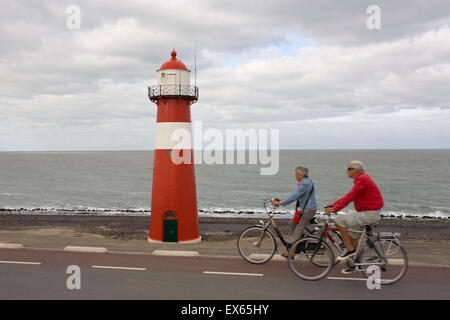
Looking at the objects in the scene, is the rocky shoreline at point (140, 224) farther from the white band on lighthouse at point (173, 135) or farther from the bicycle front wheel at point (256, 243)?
the bicycle front wheel at point (256, 243)

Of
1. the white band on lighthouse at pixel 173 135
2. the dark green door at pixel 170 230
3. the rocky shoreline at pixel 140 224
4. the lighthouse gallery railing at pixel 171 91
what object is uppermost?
the lighthouse gallery railing at pixel 171 91

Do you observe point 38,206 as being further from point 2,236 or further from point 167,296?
point 167,296

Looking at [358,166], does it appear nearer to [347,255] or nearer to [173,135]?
[347,255]

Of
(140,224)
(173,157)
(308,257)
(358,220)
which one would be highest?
(173,157)

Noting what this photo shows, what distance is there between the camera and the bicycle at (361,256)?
691cm

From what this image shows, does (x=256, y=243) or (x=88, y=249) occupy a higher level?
(x=256, y=243)

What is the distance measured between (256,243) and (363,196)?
2.70m

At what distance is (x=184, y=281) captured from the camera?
723cm

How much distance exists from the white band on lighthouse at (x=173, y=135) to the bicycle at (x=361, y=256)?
346 inches

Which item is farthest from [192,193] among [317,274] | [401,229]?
[401,229]

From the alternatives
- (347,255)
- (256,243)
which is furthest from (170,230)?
(347,255)

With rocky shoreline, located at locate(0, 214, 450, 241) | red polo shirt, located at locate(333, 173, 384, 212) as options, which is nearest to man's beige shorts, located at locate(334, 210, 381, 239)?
red polo shirt, located at locate(333, 173, 384, 212)

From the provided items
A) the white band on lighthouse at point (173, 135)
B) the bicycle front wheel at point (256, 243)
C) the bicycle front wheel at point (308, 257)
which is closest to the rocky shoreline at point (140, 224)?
the white band on lighthouse at point (173, 135)

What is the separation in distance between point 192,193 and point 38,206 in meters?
38.4
